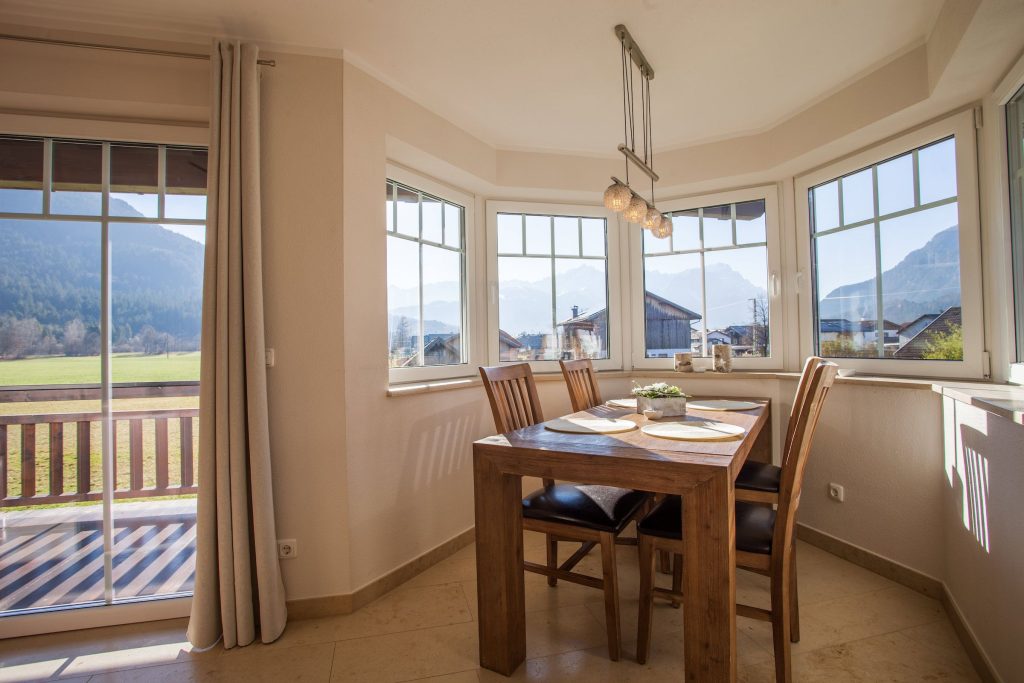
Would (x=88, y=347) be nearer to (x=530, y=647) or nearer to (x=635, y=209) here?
(x=530, y=647)

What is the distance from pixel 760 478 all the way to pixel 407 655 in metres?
1.51

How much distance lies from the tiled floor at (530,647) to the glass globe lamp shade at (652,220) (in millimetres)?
1646

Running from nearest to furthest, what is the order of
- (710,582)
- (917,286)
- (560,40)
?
(710,582)
(560,40)
(917,286)

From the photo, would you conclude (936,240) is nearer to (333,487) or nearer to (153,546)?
(333,487)

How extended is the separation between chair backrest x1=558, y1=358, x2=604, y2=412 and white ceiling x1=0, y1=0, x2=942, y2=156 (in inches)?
55.6

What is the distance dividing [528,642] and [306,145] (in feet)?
7.21

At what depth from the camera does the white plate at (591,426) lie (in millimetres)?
1892

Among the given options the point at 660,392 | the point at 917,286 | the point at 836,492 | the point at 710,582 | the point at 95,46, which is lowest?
the point at 836,492

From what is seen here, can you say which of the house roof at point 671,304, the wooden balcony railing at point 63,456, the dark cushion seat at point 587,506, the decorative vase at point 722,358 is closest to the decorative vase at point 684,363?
the decorative vase at point 722,358

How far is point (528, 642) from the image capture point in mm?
1894

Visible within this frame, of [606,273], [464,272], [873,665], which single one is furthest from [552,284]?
[873,665]

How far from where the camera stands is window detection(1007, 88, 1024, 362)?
1940 millimetres

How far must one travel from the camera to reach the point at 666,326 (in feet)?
11.4

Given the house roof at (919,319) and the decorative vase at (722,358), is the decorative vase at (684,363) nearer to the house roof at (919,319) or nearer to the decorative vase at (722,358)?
the decorative vase at (722,358)
